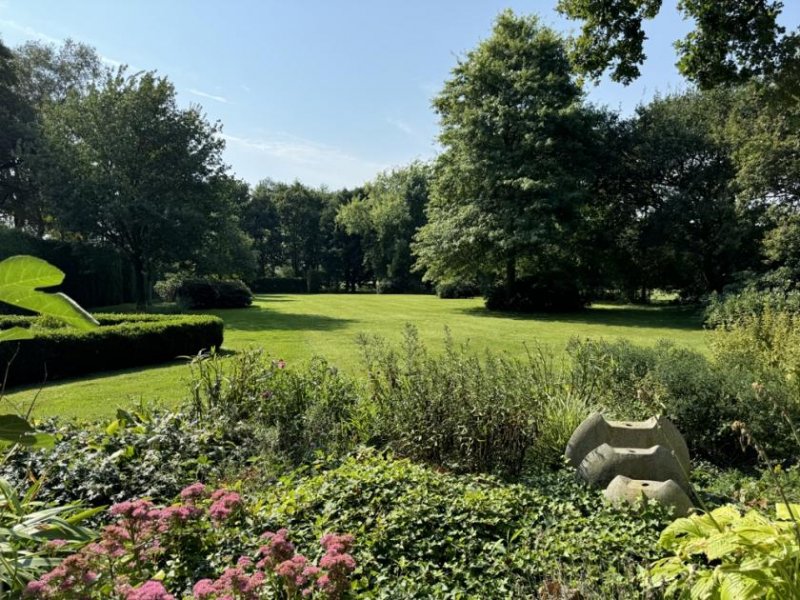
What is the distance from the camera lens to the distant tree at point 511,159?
63.1 ft

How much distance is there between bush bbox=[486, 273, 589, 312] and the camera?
2164 centimetres

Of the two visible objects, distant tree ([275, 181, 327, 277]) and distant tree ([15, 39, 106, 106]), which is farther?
distant tree ([275, 181, 327, 277])

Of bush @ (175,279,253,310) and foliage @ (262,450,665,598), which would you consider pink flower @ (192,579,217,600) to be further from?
bush @ (175,279,253,310)

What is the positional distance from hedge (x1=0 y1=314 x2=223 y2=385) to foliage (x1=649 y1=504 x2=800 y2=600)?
8.61 meters

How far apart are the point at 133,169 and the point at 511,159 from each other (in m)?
14.3

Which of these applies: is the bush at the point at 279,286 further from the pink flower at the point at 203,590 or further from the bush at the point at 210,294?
the pink flower at the point at 203,590

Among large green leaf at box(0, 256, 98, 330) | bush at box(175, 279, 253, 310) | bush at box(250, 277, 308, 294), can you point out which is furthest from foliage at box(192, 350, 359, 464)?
bush at box(250, 277, 308, 294)

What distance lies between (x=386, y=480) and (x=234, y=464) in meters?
1.42

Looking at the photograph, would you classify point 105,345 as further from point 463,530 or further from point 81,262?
point 81,262

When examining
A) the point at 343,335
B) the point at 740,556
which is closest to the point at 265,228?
the point at 343,335

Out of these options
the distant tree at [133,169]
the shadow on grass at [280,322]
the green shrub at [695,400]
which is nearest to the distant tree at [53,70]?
the distant tree at [133,169]

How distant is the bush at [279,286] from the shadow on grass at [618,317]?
26.0 m

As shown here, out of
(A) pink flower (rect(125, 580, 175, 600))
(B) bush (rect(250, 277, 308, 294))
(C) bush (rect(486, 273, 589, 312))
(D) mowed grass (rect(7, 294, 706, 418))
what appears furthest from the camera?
(B) bush (rect(250, 277, 308, 294))

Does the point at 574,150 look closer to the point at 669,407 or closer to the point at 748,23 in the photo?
the point at 748,23
